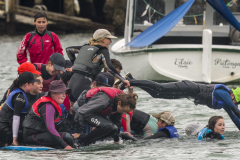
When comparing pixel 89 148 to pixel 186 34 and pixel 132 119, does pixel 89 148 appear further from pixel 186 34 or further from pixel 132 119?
pixel 186 34

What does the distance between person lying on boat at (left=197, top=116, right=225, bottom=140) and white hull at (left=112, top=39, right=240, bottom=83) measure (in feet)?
16.9

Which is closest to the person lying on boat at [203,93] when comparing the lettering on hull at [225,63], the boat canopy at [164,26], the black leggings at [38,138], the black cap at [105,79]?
the black cap at [105,79]

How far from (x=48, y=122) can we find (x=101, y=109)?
0.84m

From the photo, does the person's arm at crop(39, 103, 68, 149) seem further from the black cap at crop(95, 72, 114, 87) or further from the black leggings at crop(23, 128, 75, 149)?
the black cap at crop(95, 72, 114, 87)

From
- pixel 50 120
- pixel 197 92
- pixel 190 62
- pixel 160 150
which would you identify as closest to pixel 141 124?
pixel 160 150

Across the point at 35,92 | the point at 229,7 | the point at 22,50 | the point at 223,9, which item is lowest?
the point at 35,92

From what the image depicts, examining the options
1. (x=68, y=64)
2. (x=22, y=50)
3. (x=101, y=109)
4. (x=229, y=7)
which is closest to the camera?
(x=101, y=109)

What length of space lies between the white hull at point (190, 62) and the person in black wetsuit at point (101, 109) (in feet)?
19.6

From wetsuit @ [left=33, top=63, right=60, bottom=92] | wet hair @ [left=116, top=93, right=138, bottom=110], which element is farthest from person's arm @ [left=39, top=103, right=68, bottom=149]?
wetsuit @ [left=33, top=63, right=60, bottom=92]

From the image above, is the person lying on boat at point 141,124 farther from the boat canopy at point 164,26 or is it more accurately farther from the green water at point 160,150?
the boat canopy at point 164,26

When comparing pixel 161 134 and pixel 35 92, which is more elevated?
pixel 35 92

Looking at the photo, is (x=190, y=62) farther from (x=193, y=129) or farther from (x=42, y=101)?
(x=42, y=101)

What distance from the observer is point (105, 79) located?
7.86 meters

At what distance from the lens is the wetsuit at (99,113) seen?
721 centimetres
